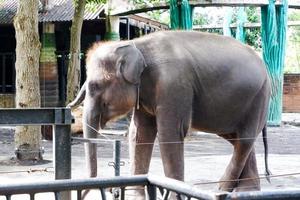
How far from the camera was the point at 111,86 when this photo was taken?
589cm

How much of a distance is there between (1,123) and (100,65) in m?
1.75

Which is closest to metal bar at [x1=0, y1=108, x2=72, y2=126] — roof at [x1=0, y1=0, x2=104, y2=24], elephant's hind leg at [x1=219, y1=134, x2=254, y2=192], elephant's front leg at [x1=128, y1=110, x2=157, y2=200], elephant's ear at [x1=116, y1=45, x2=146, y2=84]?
elephant's ear at [x1=116, y1=45, x2=146, y2=84]

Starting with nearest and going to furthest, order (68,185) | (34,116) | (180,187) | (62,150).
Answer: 1. (180,187)
2. (68,185)
3. (62,150)
4. (34,116)

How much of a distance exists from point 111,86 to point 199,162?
4497 mm

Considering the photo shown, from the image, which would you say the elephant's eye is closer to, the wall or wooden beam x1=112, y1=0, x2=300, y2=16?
wooden beam x1=112, y1=0, x2=300, y2=16

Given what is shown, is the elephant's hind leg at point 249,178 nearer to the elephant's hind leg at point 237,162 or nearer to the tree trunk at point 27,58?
the elephant's hind leg at point 237,162

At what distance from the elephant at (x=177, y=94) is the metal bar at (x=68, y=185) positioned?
312cm

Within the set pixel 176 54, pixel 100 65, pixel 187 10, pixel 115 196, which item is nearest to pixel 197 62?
pixel 176 54

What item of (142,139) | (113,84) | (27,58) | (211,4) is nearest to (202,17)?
(211,4)

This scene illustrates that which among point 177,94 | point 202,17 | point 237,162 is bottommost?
point 202,17

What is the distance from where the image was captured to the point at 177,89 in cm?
580

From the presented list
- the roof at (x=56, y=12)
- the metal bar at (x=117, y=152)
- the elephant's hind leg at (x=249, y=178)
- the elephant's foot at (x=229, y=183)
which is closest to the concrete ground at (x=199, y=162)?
the elephant's foot at (x=229, y=183)

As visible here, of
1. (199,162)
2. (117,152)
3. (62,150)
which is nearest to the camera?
(62,150)

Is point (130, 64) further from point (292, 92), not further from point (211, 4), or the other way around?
point (292, 92)
